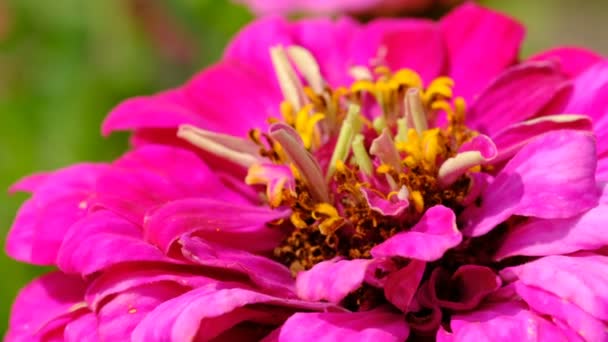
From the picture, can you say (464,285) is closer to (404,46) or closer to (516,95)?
(516,95)

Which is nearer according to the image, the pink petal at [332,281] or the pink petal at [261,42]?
the pink petal at [332,281]

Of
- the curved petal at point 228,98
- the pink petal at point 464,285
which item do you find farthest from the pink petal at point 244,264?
the curved petal at point 228,98

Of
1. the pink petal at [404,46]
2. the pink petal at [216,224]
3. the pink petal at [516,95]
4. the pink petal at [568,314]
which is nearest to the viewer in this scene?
the pink petal at [568,314]

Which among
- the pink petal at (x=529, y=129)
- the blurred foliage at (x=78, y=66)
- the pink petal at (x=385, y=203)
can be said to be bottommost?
the blurred foliage at (x=78, y=66)

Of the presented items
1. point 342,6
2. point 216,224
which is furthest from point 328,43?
point 342,6

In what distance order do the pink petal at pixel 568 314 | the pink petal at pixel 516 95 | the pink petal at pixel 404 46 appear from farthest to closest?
the pink petal at pixel 404 46, the pink petal at pixel 516 95, the pink petal at pixel 568 314

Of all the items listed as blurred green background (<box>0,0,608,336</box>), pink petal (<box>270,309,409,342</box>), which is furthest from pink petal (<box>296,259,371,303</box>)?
blurred green background (<box>0,0,608,336</box>)

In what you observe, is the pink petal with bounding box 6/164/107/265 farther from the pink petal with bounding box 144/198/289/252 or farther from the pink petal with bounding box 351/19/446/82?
the pink petal with bounding box 351/19/446/82

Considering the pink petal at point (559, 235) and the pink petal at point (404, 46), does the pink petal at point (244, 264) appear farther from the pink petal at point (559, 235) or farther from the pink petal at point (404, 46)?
the pink petal at point (404, 46)
